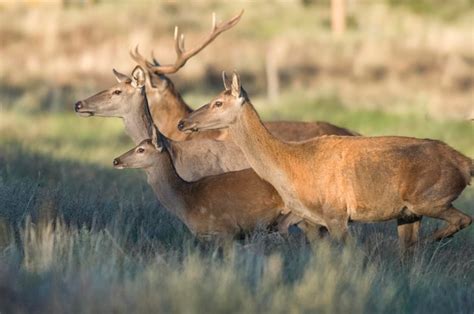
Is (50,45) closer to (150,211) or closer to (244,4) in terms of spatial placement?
Result: (244,4)

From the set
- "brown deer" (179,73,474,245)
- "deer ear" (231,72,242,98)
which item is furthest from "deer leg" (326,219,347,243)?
"deer ear" (231,72,242,98)

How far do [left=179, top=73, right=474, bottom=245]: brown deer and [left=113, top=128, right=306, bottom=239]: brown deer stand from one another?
11.8 inches

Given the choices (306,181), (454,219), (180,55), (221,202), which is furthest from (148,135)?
(454,219)

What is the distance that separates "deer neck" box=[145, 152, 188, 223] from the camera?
1137 cm

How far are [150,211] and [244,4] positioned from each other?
1452 inches

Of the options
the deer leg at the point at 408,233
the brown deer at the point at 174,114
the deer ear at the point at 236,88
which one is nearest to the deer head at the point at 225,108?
the deer ear at the point at 236,88

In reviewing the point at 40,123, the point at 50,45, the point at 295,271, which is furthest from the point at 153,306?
the point at 50,45

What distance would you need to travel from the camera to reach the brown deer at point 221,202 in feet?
36.2

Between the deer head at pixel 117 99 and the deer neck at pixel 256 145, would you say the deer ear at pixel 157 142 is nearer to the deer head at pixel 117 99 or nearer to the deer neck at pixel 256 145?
the deer neck at pixel 256 145

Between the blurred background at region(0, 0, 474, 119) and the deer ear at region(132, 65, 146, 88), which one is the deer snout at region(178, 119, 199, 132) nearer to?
the deer ear at region(132, 65, 146, 88)

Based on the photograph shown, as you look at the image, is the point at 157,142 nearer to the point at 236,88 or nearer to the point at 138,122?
the point at 236,88

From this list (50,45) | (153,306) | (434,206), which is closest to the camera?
(153,306)

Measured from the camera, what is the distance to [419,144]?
420 inches

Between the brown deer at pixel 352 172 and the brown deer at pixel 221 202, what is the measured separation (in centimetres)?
30
